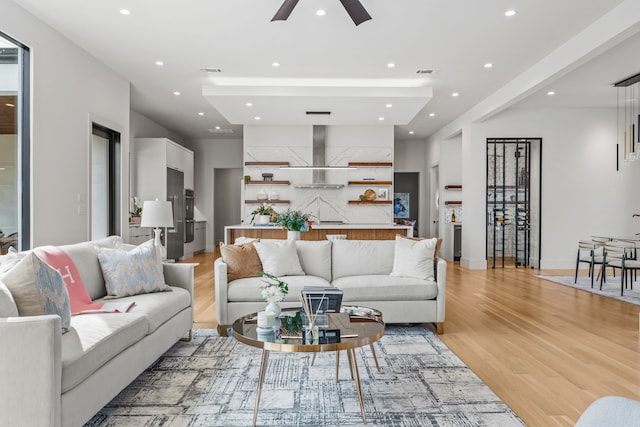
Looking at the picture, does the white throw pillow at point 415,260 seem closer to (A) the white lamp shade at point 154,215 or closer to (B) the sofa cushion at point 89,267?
(A) the white lamp shade at point 154,215

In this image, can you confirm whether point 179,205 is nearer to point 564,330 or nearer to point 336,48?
point 336,48

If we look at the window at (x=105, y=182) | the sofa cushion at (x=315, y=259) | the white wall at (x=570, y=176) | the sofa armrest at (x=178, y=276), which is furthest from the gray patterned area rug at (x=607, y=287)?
the window at (x=105, y=182)

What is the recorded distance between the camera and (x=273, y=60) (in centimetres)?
544

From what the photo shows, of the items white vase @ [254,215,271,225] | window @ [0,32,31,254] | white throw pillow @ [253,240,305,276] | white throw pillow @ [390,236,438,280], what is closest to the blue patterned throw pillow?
white throw pillow @ [253,240,305,276]

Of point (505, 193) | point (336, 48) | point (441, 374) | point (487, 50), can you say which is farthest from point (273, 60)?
point (505, 193)

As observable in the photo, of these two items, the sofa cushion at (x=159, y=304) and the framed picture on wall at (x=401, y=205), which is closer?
the sofa cushion at (x=159, y=304)

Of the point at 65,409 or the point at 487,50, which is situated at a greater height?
the point at 487,50

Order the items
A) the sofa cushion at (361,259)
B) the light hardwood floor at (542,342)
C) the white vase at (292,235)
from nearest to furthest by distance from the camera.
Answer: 1. the light hardwood floor at (542,342)
2. the sofa cushion at (361,259)
3. the white vase at (292,235)

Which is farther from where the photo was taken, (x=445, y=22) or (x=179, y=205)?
(x=179, y=205)

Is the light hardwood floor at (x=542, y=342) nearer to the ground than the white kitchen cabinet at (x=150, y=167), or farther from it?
nearer to the ground

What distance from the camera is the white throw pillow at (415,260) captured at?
400 cm

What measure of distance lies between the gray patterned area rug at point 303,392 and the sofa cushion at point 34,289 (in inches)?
25.0

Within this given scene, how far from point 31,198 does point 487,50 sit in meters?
5.05

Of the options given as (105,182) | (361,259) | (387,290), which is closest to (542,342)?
(387,290)
